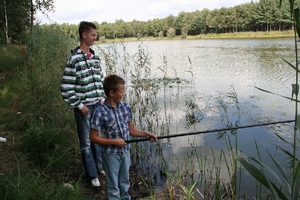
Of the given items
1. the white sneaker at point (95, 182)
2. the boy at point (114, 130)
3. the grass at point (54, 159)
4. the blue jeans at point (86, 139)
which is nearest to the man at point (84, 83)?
the blue jeans at point (86, 139)

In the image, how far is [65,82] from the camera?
2.90 metres

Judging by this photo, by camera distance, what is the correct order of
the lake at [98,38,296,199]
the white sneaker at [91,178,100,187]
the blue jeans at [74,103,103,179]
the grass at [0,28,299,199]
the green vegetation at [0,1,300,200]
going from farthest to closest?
the lake at [98,38,296,199]
the white sneaker at [91,178,100,187]
the blue jeans at [74,103,103,179]
the grass at [0,28,299,199]
the green vegetation at [0,1,300,200]

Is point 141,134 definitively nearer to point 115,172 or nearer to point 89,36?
point 115,172

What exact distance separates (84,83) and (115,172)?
3.21 ft

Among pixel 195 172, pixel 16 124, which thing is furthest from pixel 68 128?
pixel 195 172

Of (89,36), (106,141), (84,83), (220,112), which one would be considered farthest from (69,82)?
(220,112)

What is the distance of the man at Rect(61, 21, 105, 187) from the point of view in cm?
290

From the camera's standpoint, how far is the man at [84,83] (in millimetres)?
2900

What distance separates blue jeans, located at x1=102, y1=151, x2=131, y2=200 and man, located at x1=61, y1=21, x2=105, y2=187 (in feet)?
2.20

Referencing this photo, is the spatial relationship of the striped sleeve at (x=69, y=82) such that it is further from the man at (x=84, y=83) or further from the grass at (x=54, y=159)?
the grass at (x=54, y=159)

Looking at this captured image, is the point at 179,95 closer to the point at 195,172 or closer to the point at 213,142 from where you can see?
the point at 213,142

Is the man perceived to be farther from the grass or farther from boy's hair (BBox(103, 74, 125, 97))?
boy's hair (BBox(103, 74, 125, 97))

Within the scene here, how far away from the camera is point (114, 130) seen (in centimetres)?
244

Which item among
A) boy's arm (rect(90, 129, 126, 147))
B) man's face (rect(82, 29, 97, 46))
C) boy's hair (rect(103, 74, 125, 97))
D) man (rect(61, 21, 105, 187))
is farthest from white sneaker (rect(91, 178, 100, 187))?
man's face (rect(82, 29, 97, 46))
